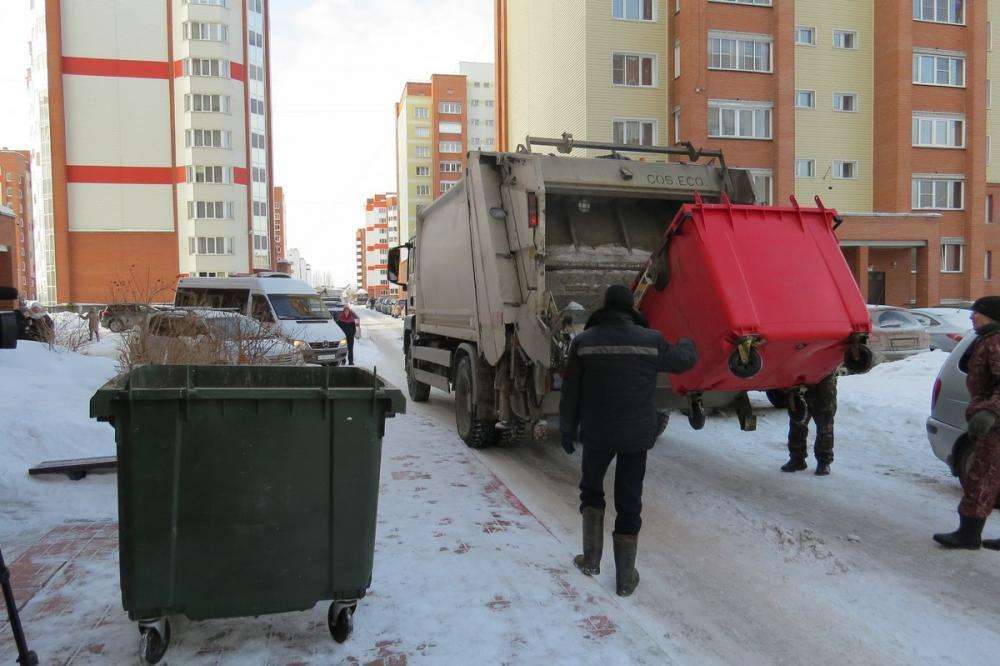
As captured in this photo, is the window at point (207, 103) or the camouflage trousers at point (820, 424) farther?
the window at point (207, 103)

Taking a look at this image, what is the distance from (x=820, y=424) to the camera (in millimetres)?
6695

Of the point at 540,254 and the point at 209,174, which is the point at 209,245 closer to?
the point at 209,174

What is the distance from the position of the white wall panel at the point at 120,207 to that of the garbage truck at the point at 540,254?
161ft

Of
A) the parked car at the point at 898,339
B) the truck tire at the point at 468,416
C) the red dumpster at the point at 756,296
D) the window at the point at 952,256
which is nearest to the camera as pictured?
the red dumpster at the point at 756,296

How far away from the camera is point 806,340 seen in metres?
5.02

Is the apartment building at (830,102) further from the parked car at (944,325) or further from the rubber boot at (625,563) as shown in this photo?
the rubber boot at (625,563)

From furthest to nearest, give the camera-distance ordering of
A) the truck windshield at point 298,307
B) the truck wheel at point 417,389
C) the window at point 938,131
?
the window at point 938,131
the truck windshield at point 298,307
the truck wheel at point 417,389

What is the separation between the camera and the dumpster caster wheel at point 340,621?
329 cm

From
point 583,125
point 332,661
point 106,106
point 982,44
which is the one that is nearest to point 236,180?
point 106,106

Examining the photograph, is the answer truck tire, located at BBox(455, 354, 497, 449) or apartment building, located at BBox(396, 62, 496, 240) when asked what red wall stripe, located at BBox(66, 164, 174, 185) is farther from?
truck tire, located at BBox(455, 354, 497, 449)

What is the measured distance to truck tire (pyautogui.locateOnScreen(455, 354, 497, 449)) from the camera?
7.89 meters

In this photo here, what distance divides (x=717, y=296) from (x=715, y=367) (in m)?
0.53

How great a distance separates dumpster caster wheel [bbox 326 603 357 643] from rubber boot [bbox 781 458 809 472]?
483 cm

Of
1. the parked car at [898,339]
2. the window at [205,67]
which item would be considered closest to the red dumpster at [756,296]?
the parked car at [898,339]
